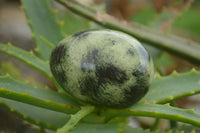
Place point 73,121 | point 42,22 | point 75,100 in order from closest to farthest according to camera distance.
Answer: point 73,121, point 75,100, point 42,22

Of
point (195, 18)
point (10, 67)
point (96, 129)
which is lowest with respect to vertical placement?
point (195, 18)

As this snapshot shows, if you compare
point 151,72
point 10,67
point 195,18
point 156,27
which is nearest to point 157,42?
point 156,27

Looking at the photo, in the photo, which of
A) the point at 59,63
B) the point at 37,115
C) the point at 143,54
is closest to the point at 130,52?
the point at 143,54

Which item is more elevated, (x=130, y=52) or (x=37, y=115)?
(x=130, y=52)

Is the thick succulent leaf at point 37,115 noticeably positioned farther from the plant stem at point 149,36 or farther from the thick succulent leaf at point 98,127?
the plant stem at point 149,36

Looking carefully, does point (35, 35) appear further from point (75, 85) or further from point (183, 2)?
point (183, 2)

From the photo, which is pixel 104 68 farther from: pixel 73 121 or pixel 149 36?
pixel 149 36

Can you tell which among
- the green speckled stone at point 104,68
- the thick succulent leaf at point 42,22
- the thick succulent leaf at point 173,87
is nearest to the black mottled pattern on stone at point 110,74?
the green speckled stone at point 104,68
